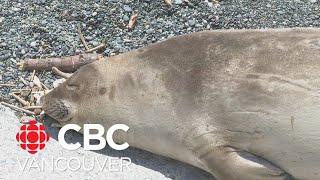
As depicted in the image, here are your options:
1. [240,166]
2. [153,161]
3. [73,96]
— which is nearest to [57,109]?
[73,96]

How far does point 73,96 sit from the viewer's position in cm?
460

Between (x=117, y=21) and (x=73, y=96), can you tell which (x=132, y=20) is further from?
(x=73, y=96)

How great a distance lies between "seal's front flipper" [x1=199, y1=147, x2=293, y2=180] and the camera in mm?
3973

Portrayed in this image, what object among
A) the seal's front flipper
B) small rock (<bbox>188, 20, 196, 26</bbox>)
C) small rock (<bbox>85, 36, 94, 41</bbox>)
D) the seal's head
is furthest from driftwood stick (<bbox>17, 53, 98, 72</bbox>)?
the seal's front flipper

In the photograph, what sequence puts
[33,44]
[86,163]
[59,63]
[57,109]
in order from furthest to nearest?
1. [33,44]
2. [59,63]
3. [57,109]
4. [86,163]

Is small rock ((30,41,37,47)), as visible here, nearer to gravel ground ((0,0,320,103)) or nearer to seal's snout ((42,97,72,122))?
gravel ground ((0,0,320,103))

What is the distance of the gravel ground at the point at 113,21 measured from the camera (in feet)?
17.1

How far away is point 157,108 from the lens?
14.0 ft

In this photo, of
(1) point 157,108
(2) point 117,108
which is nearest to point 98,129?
(2) point 117,108

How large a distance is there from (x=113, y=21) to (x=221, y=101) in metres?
1.59

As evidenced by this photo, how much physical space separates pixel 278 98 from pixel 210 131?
462 mm

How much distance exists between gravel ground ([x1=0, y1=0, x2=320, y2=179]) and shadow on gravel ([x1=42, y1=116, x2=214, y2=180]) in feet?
1.97

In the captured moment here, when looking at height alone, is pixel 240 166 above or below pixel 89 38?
below

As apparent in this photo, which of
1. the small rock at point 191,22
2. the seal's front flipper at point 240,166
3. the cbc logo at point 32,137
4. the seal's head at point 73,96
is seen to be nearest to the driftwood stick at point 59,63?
the seal's head at point 73,96
